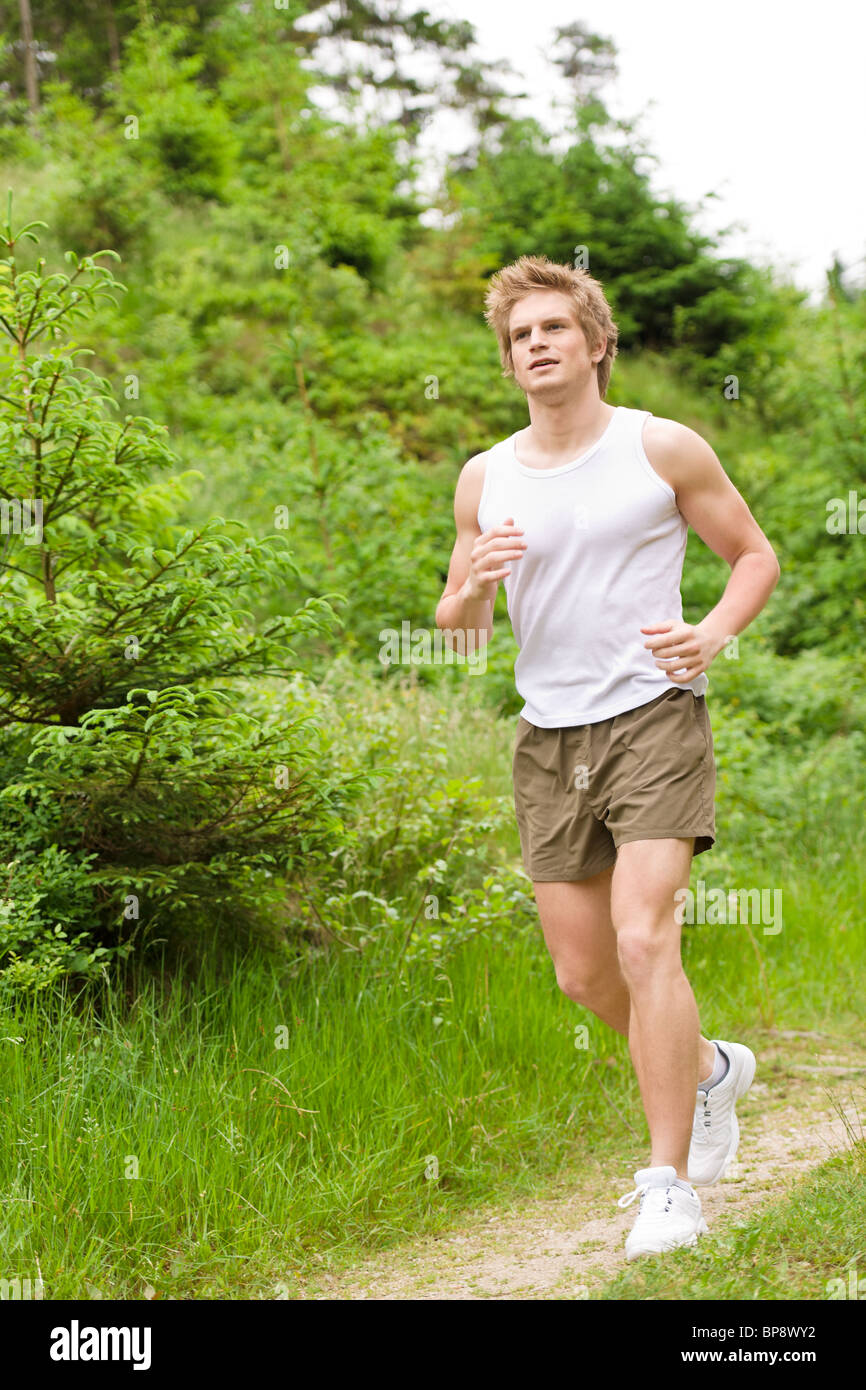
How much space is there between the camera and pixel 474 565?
311 cm

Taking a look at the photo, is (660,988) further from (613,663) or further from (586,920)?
(613,663)

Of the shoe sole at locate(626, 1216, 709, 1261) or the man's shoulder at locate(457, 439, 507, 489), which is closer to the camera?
the shoe sole at locate(626, 1216, 709, 1261)

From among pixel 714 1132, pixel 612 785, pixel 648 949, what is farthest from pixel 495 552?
pixel 714 1132

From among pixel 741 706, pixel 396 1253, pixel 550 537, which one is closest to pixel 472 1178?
pixel 396 1253

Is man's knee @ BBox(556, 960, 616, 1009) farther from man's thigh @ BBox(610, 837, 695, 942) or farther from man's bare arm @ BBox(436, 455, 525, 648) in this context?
man's bare arm @ BBox(436, 455, 525, 648)

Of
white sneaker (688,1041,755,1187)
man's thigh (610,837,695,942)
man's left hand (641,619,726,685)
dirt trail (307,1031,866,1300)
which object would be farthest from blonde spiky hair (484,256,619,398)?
dirt trail (307,1031,866,1300)

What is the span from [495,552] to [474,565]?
3.2 inches

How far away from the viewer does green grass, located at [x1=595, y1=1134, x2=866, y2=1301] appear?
103 inches

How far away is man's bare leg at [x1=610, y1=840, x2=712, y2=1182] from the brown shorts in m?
0.09

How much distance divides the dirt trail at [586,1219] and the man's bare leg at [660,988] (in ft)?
1.26

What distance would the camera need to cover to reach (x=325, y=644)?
837 centimetres

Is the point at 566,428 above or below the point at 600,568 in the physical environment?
above

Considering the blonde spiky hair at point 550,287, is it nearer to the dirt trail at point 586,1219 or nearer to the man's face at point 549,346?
the man's face at point 549,346
